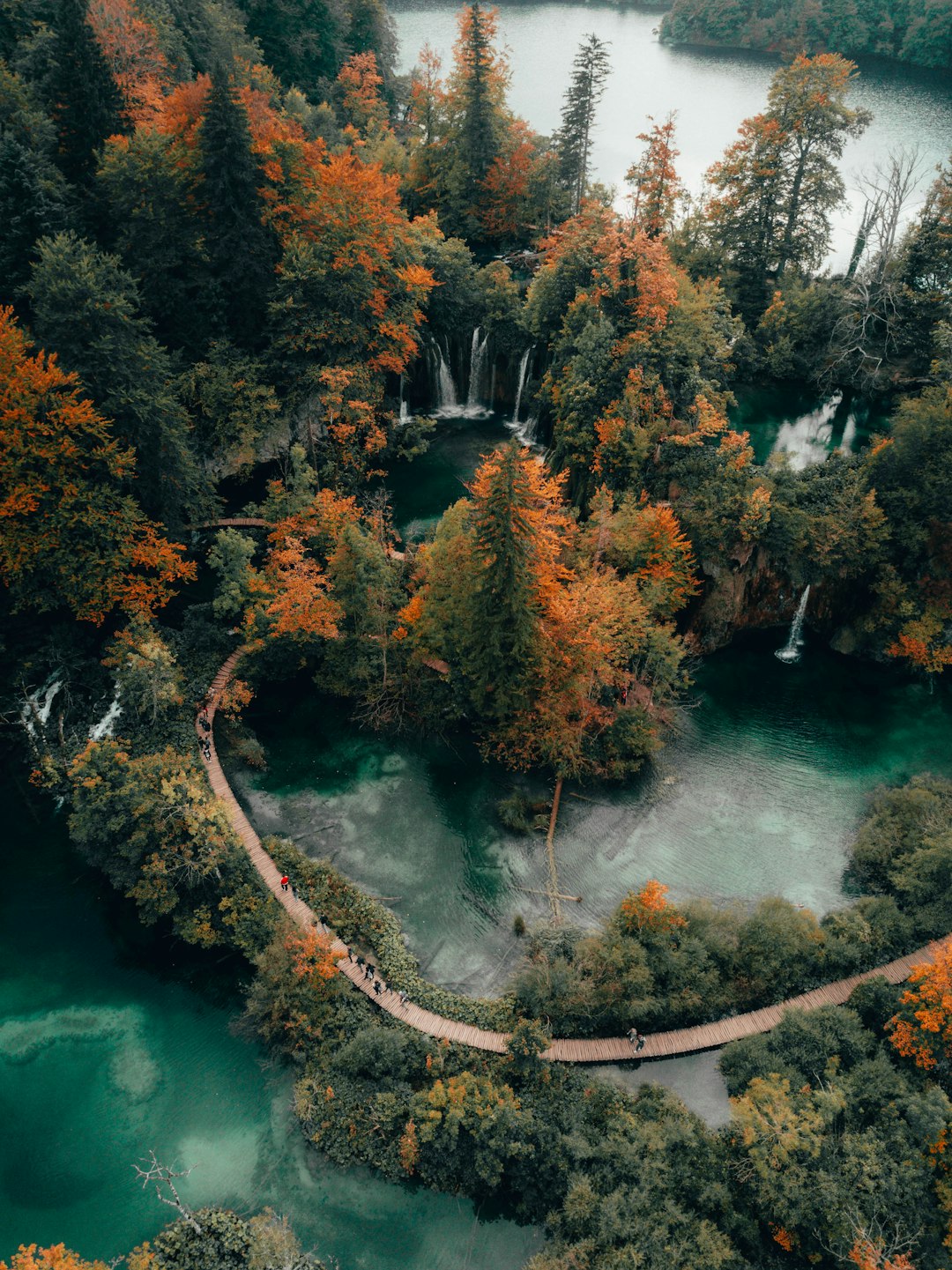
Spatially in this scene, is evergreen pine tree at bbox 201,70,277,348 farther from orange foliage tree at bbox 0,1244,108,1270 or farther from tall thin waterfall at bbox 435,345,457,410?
orange foliage tree at bbox 0,1244,108,1270

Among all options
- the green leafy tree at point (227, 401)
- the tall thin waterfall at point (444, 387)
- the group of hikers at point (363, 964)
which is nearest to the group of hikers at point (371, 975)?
the group of hikers at point (363, 964)

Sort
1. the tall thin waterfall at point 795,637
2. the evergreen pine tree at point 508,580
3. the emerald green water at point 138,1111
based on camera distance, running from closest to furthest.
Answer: the emerald green water at point 138,1111 < the evergreen pine tree at point 508,580 < the tall thin waterfall at point 795,637

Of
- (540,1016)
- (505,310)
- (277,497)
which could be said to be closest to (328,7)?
(505,310)

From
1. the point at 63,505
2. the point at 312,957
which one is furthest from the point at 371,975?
the point at 63,505

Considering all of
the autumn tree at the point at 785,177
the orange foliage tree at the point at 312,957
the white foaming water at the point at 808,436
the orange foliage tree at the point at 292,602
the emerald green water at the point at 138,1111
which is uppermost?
the autumn tree at the point at 785,177

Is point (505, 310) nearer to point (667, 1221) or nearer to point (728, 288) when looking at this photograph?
point (728, 288)

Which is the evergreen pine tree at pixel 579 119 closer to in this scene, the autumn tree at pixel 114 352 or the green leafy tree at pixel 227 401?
the green leafy tree at pixel 227 401

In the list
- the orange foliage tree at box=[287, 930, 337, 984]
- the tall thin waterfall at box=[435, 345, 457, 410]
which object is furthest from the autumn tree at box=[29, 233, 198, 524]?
the tall thin waterfall at box=[435, 345, 457, 410]
